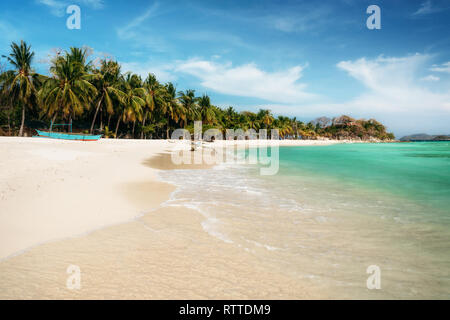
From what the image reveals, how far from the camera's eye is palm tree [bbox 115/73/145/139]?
35.9 meters

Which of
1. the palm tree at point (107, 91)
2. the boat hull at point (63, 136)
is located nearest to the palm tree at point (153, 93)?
the palm tree at point (107, 91)

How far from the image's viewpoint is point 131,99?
36625mm

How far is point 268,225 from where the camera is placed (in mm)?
5125

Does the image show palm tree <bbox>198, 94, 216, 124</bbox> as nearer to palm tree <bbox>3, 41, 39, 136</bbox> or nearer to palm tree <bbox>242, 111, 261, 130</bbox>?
palm tree <bbox>242, 111, 261, 130</bbox>

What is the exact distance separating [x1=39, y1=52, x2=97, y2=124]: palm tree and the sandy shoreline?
1048 inches

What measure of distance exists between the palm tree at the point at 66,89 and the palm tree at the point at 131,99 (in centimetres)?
567

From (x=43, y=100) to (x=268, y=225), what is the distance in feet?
114

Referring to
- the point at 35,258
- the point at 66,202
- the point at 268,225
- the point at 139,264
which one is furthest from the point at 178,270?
the point at 66,202

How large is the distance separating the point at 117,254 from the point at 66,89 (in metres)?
31.3

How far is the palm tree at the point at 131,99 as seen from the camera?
3591 cm
